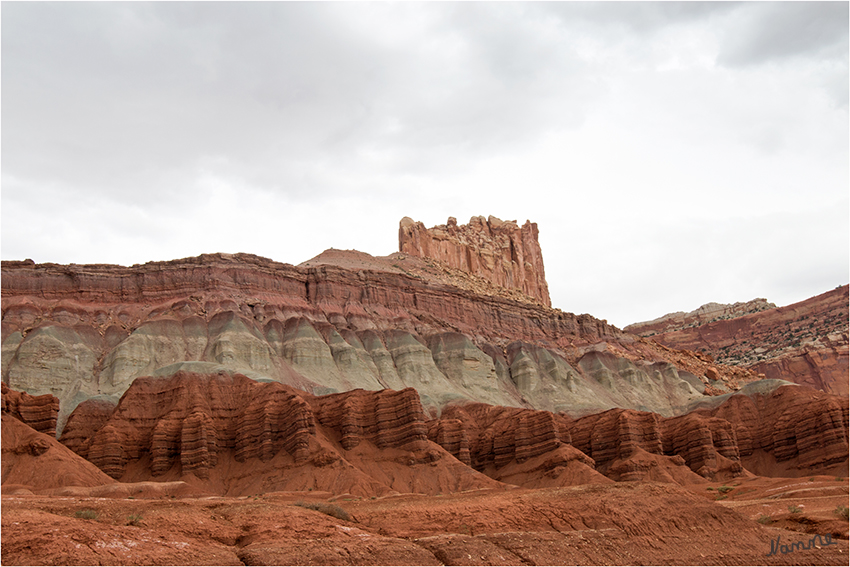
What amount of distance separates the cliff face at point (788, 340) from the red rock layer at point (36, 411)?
11671 centimetres

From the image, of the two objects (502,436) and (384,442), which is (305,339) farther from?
(384,442)

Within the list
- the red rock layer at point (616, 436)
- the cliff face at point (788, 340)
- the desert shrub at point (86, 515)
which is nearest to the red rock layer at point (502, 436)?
the red rock layer at point (616, 436)

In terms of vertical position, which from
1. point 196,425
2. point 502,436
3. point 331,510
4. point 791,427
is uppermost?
point 196,425

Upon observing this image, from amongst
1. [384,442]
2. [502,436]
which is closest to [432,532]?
[384,442]

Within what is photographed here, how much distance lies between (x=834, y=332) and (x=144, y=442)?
125395 mm

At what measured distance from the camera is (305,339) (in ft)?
271

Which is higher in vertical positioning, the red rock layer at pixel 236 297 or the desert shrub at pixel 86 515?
the red rock layer at pixel 236 297

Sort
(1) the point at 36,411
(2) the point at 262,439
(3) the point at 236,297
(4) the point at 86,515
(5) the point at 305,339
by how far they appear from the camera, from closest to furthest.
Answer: (4) the point at 86,515 < (1) the point at 36,411 < (2) the point at 262,439 < (5) the point at 305,339 < (3) the point at 236,297

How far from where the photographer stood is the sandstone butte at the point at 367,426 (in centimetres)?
2488

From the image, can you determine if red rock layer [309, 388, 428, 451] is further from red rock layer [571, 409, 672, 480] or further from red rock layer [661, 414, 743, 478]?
red rock layer [661, 414, 743, 478]

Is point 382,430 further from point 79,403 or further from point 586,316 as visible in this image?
point 586,316

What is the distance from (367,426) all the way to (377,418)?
98 cm

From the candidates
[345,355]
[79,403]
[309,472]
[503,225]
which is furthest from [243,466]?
[503,225]

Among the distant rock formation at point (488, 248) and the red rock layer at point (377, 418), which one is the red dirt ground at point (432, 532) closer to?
the red rock layer at point (377, 418)
